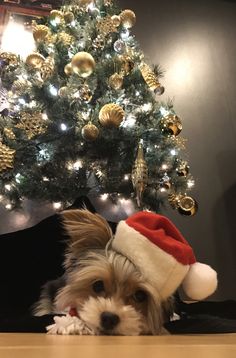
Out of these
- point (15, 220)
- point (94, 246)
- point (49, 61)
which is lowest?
point (94, 246)

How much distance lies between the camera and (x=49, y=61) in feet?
5.28

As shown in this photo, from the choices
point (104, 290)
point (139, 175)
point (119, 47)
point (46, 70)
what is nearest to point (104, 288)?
point (104, 290)

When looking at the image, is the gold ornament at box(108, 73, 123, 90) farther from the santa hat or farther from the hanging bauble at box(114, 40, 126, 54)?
the santa hat

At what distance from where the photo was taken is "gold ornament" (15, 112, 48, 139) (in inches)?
60.2

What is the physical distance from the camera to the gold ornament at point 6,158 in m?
1.44

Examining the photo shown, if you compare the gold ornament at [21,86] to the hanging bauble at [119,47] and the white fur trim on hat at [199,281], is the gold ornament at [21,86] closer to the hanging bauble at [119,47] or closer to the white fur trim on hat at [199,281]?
the hanging bauble at [119,47]

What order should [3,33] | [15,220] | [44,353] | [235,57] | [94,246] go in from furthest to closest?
[235,57], [3,33], [15,220], [94,246], [44,353]

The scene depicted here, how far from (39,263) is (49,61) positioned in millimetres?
787

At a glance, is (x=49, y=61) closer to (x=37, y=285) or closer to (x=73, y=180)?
(x=73, y=180)

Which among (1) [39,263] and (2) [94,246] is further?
(1) [39,263]

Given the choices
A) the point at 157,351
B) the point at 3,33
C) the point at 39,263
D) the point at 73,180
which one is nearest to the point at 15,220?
the point at 73,180

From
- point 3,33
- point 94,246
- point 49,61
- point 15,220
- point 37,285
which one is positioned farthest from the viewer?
point 3,33

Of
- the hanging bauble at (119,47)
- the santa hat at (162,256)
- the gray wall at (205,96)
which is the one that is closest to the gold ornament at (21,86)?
the hanging bauble at (119,47)

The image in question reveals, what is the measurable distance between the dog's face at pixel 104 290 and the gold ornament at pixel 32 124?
571mm
